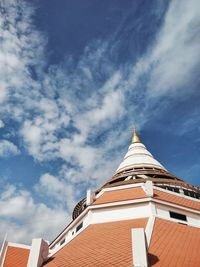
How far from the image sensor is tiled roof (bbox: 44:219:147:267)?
38.8 ft

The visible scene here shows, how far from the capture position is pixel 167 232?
14.8 metres


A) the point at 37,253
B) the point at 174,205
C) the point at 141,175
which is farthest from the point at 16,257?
the point at 141,175

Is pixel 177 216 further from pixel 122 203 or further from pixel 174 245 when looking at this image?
pixel 174 245

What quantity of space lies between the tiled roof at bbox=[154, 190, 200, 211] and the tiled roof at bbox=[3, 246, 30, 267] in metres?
9.88

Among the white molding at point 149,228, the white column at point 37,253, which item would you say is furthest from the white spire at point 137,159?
the white column at point 37,253

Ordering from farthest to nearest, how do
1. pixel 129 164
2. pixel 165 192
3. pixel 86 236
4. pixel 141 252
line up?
pixel 129 164, pixel 165 192, pixel 86 236, pixel 141 252

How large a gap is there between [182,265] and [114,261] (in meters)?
2.95

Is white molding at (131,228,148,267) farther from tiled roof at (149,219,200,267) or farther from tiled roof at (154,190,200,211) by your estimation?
tiled roof at (154,190,200,211)

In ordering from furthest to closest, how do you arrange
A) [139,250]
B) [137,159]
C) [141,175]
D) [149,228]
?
1. [137,159]
2. [141,175]
3. [149,228]
4. [139,250]

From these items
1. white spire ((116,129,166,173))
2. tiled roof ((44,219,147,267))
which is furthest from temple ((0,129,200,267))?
white spire ((116,129,166,173))

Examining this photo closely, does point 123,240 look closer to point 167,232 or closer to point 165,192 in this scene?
point 167,232

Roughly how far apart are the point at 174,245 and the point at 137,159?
18.2 metres

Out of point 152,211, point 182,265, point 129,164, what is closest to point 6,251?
point 152,211

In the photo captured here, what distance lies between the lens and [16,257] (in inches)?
672
